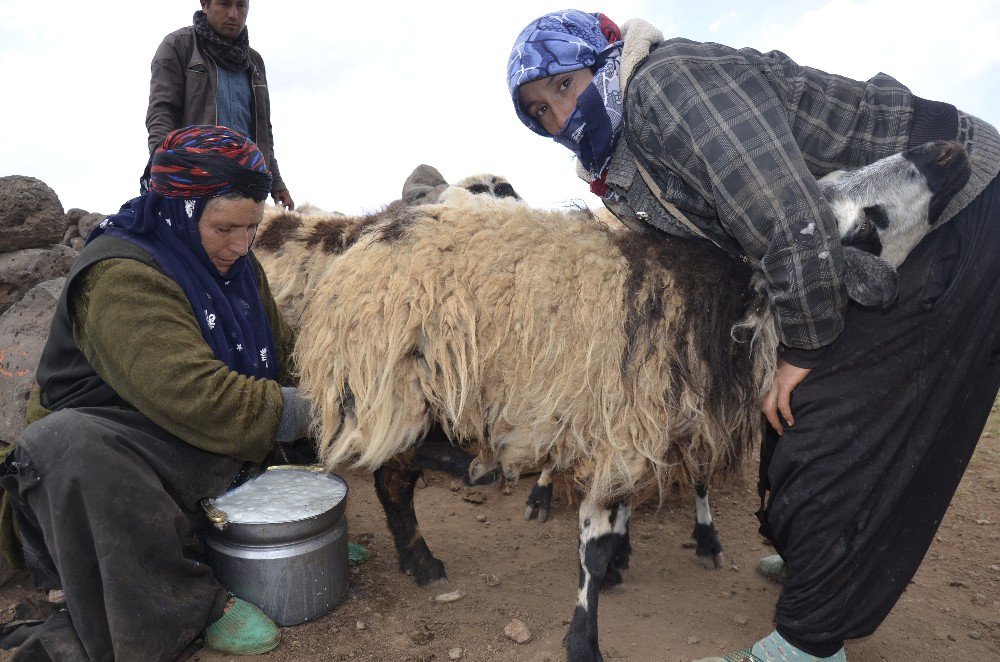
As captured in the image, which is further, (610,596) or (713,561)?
(713,561)

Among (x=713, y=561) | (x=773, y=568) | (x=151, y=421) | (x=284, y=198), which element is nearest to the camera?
(x=151, y=421)

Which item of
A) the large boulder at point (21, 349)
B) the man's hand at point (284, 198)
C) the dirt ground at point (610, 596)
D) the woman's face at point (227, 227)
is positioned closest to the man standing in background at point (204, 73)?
the man's hand at point (284, 198)

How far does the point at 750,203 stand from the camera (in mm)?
2096

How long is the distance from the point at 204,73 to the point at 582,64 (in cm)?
334

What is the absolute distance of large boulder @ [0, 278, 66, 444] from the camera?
3.72 m

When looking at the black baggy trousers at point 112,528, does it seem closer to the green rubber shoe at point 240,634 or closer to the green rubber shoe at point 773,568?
the green rubber shoe at point 240,634

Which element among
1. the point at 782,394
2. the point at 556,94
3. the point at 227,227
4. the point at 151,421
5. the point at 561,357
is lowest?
the point at 151,421

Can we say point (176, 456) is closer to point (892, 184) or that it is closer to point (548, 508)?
point (548, 508)

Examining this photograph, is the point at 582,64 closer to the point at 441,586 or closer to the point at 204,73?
the point at 441,586

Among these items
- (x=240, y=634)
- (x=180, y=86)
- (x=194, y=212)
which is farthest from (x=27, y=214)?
(x=240, y=634)

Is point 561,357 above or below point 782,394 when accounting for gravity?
above

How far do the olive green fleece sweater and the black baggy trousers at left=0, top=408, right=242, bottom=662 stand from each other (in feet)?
0.54

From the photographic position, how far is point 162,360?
2.45 metres

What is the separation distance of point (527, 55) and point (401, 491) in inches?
79.1
